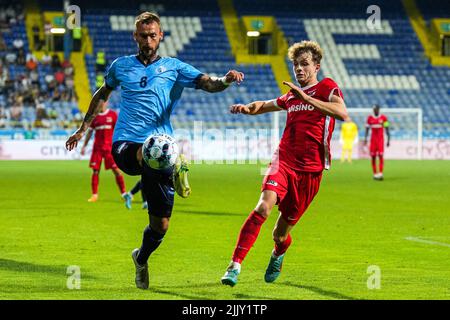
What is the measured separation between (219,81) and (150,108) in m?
0.62

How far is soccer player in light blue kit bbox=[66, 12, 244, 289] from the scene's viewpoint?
796 cm

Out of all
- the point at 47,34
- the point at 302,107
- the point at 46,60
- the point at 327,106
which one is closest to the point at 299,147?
the point at 302,107

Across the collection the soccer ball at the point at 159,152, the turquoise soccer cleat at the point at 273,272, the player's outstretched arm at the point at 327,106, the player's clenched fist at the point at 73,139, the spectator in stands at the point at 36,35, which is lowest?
the turquoise soccer cleat at the point at 273,272

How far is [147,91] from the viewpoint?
8.16 metres

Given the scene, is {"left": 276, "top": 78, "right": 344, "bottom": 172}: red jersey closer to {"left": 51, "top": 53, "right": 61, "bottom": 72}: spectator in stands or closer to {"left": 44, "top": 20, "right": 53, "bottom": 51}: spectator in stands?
{"left": 51, "top": 53, "right": 61, "bottom": 72}: spectator in stands

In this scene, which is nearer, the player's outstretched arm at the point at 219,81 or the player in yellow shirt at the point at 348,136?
the player's outstretched arm at the point at 219,81

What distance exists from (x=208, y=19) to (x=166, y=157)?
Result: 43.5 metres

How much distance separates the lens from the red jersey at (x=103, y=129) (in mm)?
18391

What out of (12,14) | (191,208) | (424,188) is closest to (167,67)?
(191,208)

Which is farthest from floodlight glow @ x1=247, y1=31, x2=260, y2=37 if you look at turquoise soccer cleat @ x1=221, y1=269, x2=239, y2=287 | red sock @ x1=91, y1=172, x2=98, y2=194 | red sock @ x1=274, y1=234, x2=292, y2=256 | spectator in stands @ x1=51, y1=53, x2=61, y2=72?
turquoise soccer cleat @ x1=221, y1=269, x2=239, y2=287

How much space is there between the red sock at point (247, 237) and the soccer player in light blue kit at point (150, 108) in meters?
0.63

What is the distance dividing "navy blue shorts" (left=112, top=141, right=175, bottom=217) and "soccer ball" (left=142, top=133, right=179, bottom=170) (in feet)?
0.28

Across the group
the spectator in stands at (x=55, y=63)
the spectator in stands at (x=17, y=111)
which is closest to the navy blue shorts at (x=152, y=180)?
the spectator in stands at (x=17, y=111)

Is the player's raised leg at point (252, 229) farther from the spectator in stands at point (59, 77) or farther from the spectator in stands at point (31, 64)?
the spectator in stands at point (31, 64)
